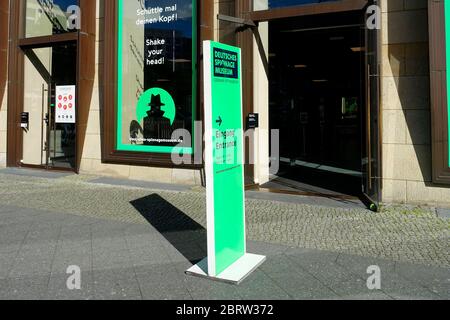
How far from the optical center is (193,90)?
30.3ft

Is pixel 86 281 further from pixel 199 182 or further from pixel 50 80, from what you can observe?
pixel 50 80

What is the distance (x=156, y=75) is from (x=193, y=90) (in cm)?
114

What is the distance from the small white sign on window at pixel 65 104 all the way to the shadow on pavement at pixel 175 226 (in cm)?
431

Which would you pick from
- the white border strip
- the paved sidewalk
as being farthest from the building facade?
the white border strip

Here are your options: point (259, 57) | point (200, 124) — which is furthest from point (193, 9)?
point (200, 124)

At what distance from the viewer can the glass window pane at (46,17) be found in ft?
36.8

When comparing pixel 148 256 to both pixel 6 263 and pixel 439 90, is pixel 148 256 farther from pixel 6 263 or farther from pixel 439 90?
pixel 439 90

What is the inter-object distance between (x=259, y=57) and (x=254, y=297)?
6408 millimetres

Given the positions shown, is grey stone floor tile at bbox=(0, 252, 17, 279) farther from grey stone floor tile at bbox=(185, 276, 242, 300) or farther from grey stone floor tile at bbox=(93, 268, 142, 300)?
grey stone floor tile at bbox=(185, 276, 242, 300)

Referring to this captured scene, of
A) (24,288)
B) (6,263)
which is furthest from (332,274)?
(6,263)

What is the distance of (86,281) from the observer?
4.05 m

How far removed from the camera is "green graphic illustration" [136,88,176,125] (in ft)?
31.5

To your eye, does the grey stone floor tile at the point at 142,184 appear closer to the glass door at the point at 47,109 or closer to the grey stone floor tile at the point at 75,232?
the glass door at the point at 47,109

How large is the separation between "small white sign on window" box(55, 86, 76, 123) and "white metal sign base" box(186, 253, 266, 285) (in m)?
7.81
